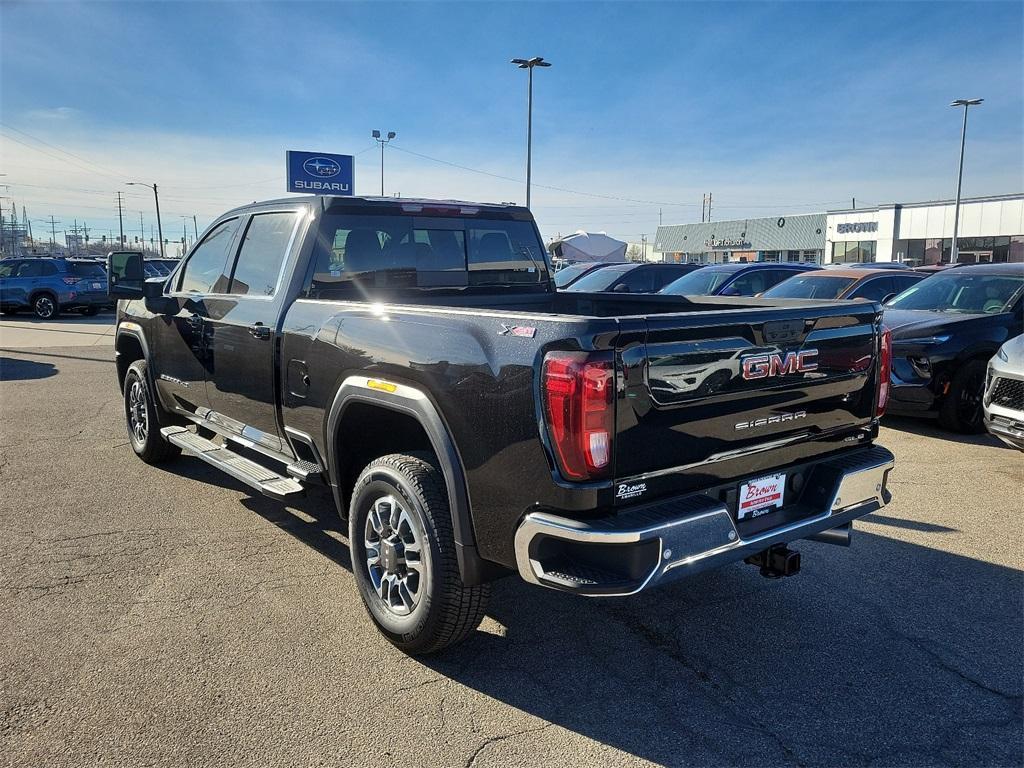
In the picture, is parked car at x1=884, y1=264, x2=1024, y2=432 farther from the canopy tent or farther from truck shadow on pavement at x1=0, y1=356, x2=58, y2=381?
the canopy tent

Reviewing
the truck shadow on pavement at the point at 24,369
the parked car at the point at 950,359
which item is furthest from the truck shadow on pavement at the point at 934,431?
the truck shadow on pavement at the point at 24,369

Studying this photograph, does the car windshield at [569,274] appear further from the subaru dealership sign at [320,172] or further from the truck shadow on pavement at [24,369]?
the subaru dealership sign at [320,172]

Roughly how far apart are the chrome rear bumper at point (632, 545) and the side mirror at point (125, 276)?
393 centimetres

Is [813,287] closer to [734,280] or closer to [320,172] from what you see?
[734,280]

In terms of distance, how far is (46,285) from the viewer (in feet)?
71.7

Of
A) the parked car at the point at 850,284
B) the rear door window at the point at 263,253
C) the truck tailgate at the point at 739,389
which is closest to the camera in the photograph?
the truck tailgate at the point at 739,389

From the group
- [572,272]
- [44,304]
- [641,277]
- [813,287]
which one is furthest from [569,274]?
[44,304]

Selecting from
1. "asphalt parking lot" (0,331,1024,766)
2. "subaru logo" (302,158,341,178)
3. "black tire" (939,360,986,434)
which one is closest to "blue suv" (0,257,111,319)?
"subaru logo" (302,158,341,178)

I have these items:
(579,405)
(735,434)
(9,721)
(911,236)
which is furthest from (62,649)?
(911,236)

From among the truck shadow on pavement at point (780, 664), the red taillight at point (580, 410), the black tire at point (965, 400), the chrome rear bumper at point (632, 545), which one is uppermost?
the red taillight at point (580, 410)

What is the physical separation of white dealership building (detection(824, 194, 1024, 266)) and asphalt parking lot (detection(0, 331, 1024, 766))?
46.5 metres

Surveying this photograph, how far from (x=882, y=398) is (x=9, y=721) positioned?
3902mm

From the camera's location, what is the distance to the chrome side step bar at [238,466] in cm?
412

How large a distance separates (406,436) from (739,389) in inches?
60.9
